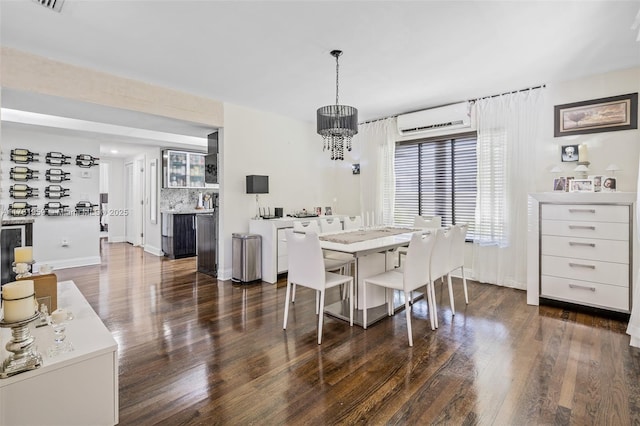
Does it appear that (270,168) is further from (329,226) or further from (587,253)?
(587,253)

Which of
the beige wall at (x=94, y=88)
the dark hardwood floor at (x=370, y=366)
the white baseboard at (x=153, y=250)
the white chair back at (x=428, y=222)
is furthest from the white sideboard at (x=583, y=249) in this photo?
the white baseboard at (x=153, y=250)

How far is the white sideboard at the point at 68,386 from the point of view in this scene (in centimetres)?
134

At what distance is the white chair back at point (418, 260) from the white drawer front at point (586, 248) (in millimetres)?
1526

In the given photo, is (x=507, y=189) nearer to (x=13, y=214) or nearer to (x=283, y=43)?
(x=283, y=43)

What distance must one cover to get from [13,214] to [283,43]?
523 cm

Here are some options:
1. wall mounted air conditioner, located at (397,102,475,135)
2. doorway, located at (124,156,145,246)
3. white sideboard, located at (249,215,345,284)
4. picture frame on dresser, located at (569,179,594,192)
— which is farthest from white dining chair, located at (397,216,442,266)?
doorway, located at (124,156,145,246)

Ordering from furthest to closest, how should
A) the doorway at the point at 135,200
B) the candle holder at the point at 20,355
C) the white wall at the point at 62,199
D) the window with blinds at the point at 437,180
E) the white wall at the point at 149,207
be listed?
1. the doorway at the point at 135,200
2. the white wall at the point at 149,207
3. the white wall at the point at 62,199
4. the window with blinds at the point at 437,180
5. the candle holder at the point at 20,355

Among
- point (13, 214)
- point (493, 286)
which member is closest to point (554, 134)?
point (493, 286)

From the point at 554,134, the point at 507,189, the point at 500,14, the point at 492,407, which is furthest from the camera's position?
the point at 507,189

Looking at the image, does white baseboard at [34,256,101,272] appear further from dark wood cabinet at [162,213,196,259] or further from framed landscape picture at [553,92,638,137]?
framed landscape picture at [553,92,638,137]

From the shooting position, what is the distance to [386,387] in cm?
204

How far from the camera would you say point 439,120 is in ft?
15.4

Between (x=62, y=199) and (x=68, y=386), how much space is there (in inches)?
211

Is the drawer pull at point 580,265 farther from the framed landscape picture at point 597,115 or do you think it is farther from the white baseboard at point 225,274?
the white baseboard at point 225,274
